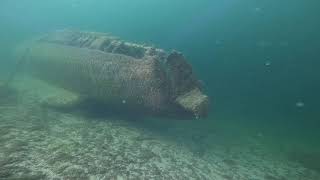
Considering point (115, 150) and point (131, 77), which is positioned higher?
point (131, 77)

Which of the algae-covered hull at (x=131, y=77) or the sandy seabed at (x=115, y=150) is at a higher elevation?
the algae-covered hull at (x=131, y=77)

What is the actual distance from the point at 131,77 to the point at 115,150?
104 inches

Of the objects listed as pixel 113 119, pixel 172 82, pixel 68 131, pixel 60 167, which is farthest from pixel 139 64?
pixel 60 167

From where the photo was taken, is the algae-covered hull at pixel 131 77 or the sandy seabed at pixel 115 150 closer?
the sandy seabed at pixel 115 150

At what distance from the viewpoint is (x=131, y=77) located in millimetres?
10742

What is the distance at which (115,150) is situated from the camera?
9109 millimetres

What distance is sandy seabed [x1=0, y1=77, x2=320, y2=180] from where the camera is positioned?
768cm

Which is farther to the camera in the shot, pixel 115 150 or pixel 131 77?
pixel 131 77

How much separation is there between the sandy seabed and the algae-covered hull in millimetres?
914

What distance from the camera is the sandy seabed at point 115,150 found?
7.68 meters

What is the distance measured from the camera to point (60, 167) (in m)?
7.49

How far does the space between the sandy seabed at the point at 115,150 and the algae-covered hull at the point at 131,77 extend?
91cm

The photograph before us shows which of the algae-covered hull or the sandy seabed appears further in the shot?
the algae-covered hull

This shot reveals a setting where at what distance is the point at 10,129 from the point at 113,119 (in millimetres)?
3442
